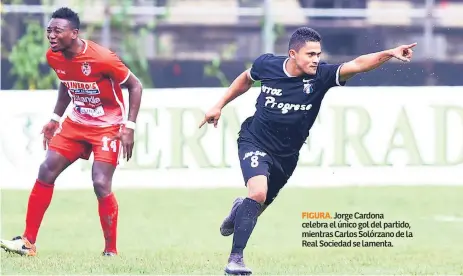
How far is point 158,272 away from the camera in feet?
27.8

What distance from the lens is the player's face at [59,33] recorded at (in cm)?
934

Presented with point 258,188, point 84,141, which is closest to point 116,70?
point 84,141

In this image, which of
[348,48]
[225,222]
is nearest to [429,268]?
[225,222]

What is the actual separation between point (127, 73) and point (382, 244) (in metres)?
2.81

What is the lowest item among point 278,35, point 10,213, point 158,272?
point 158,272

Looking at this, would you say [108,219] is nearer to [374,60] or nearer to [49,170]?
[49,170]

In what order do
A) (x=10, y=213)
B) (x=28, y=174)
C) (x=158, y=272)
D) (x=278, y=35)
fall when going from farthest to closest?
(x=278, y=35) < (x=28, y=174) < (x=10, y=213) < (x=158, y=272)

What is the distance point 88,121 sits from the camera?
9.68m

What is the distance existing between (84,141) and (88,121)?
0.56 feet

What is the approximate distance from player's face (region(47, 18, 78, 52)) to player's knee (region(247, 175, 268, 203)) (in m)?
2.03

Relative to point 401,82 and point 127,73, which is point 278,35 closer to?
point 401,82

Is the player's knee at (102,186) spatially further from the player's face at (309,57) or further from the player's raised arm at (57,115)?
the player's face at (309,57)

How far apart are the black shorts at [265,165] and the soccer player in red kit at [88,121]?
1.16 m

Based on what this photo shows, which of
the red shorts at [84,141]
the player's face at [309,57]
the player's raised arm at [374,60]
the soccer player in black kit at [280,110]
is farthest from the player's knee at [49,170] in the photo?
the player's raised arm at [374,60]
